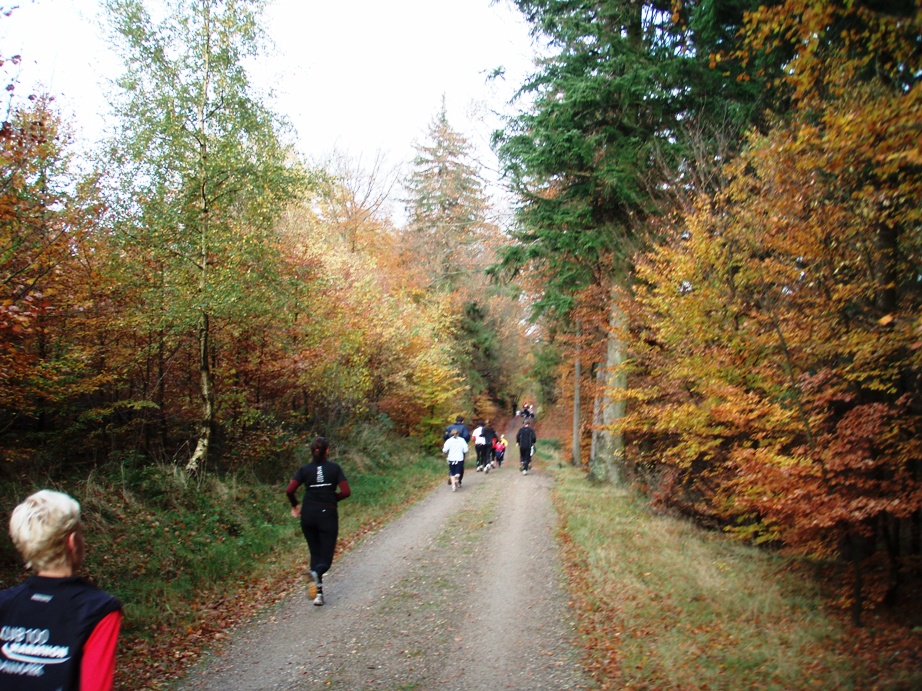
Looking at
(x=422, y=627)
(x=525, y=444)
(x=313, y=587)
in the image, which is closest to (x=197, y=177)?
(x=313, y=587)

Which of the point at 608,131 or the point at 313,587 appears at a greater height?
the point at 608,131

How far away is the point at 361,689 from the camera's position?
17.5ft

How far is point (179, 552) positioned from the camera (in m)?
8.91

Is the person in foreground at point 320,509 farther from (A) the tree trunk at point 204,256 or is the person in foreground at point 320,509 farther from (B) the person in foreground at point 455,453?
(B) the person in foreground at point 455,453

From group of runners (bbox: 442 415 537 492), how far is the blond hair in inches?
586

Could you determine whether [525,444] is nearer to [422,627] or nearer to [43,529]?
[422,627]

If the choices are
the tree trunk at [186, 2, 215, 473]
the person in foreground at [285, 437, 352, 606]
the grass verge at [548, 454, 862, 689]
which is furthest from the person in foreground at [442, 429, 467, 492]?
the person in foreground at [285, 437, 352, 606]

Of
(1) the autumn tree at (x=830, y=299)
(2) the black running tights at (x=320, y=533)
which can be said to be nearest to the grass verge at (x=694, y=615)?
(1) the autumn tree at (x=830, y=299)

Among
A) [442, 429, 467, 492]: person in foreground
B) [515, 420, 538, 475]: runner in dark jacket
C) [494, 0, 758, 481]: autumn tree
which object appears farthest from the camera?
[515, 420, 538, 475]: runner in dark jacket

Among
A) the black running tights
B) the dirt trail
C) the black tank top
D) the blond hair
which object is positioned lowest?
the dirt trail

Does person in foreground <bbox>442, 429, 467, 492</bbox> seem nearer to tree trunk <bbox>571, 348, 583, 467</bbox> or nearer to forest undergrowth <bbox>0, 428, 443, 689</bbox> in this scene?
forest undergrowth <bbox>0, 428, 443, 689</bbox>

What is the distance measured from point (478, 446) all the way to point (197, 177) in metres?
16.0

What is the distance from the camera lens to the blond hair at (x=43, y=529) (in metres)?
2.43

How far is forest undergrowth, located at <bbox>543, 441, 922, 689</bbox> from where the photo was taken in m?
5.52
